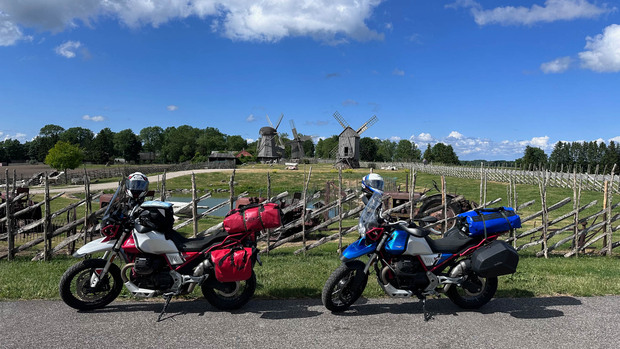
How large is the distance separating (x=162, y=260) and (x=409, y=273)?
312cm

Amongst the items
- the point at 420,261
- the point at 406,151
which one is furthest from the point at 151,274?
the point at 406,151

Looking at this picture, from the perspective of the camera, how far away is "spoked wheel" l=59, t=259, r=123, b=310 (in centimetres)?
492

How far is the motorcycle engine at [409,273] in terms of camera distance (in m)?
4.98

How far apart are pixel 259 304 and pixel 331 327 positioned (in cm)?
121

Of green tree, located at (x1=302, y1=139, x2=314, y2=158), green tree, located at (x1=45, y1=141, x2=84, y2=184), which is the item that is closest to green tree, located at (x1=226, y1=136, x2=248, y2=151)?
green tree, located at (x1=302, y1=139, x2=314, y2=158)

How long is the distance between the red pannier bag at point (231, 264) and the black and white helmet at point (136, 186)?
4.28 ft

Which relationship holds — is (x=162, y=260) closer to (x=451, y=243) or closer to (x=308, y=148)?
(x=451, y=243)

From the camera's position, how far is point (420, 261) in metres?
5.10

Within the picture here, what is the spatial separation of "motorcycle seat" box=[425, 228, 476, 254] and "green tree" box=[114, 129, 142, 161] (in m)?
106

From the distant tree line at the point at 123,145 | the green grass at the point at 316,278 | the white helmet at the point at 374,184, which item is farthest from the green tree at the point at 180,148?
the white helmet at the point at 374,184

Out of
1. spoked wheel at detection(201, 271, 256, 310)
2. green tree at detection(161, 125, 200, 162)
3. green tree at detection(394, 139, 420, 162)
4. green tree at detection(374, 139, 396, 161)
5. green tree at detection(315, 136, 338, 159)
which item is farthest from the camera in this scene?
green tree at detection(374, 139, 396, 161)

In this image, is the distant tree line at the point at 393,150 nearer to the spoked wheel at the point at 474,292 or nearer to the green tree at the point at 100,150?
the green tree at the point at 100,150

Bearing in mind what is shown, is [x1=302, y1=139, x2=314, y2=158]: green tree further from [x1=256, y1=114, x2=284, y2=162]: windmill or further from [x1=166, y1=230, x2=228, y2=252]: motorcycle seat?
[x1=166, y1=230, x2=228, y2=252]: motorcycle seat

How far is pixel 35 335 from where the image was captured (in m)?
4.20
